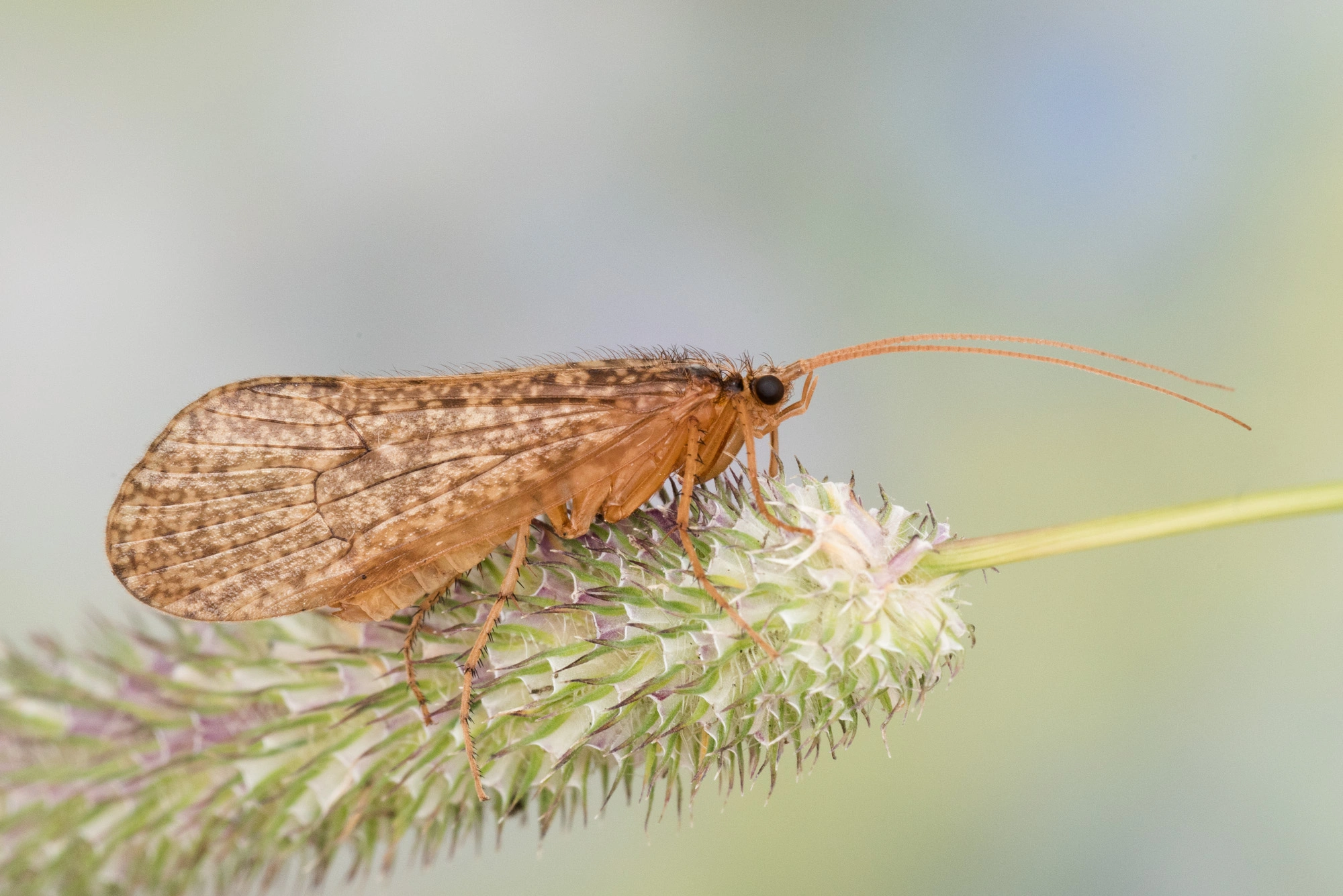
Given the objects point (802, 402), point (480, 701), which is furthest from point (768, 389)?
point (480, 701)

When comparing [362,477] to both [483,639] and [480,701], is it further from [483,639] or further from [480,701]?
[480,701]

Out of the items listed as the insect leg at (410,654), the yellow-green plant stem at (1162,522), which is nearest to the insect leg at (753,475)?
the yellow-green plant stem at (1162,522)

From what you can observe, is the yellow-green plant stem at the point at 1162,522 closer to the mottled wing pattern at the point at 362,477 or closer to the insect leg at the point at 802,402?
the insect leg at the point at 802,402

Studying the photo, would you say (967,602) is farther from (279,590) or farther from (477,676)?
(279,590)

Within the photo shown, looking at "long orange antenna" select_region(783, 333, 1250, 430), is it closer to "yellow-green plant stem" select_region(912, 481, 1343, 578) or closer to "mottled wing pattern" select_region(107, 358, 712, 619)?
"mottled wing pattern" select_region(107, 358, 712, 619)

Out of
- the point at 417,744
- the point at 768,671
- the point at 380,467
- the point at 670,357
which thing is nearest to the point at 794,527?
the point at 768,671

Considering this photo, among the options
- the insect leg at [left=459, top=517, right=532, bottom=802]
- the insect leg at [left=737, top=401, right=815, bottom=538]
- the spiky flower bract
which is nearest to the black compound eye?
the insect leg at [left=737, top=401, right=815, bottom=538]
